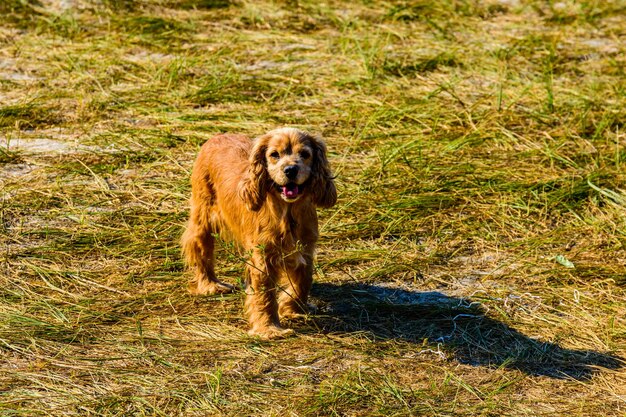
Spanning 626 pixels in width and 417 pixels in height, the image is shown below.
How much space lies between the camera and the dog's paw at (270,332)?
5.80m

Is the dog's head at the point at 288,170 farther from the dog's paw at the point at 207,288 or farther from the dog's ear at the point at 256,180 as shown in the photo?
the dog's paw at the point at 207,288

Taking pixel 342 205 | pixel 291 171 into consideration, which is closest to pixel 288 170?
pixel 291 171

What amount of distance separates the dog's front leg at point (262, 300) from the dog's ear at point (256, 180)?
31 centimetres

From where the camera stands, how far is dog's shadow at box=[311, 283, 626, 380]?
18.7ft

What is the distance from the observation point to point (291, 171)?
566 centimetres

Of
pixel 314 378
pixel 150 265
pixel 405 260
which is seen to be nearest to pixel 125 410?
pixel 314 378

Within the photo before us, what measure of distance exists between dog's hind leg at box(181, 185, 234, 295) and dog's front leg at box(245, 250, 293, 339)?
2.00ft

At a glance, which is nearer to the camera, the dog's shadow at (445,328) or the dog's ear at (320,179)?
the dog's shadow at (445,328)

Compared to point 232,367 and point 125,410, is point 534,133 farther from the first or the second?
point 125,410

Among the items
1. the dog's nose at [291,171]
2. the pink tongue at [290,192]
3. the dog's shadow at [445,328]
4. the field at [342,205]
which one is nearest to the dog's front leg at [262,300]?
the field at [342,205]

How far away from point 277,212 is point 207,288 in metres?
0.90

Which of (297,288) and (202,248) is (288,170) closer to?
(297,288)

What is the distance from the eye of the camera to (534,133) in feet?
29.1

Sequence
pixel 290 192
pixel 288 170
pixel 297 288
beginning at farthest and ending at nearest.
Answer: pixel 297 288
pixel 290 192
pixel 288 170
